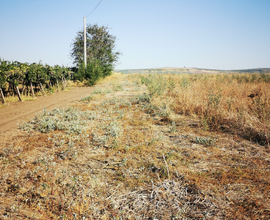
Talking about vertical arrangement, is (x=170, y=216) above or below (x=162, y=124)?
below

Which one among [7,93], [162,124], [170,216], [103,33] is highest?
[103,33]

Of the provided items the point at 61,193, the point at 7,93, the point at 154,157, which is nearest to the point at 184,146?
the point at 154,157

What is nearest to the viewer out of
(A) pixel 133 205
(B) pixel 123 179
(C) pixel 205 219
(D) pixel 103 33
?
(C) pixel 205 219

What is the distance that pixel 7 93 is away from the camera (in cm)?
1018

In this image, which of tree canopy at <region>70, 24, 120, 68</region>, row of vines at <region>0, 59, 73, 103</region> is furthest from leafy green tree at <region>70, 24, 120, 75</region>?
row of vines at <region>0, 59, 73, 103</region>

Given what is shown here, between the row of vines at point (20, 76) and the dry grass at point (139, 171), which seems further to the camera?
the row of vines at point (20, 76)

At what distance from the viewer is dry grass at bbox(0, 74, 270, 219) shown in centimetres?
236

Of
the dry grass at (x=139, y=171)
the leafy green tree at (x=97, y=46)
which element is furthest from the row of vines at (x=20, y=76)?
the leafy green tree at (x=97, y=46)

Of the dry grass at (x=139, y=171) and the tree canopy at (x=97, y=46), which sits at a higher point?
the tree canopy at (x=97, y=46)

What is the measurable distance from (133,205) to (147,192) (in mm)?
352

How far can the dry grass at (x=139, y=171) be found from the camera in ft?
7.75

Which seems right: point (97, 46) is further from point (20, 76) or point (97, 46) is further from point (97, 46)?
point (20, 76)

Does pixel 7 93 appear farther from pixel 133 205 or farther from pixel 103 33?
pixel 103 33

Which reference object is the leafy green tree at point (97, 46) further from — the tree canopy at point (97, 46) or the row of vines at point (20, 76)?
the row of vines at point (20, 76)
